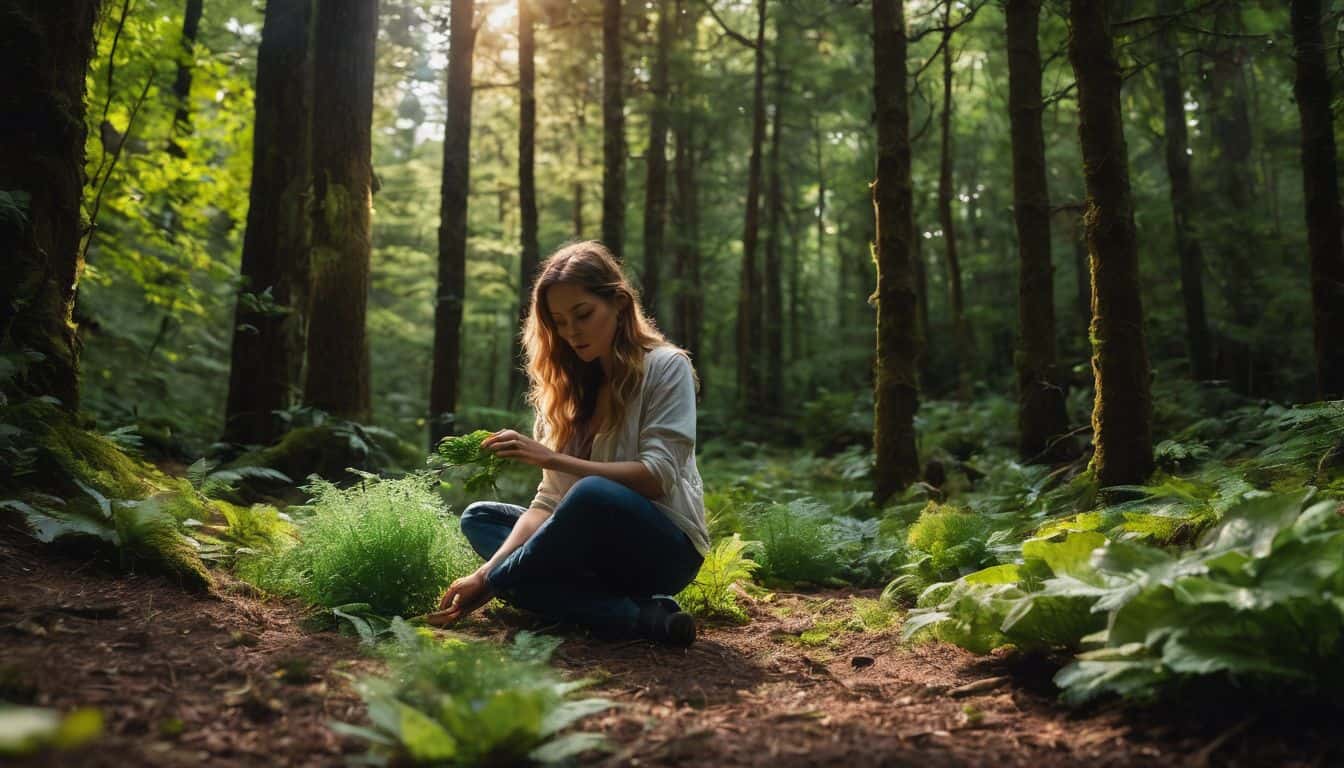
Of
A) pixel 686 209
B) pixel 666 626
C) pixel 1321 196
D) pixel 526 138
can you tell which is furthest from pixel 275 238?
pixel 686 209

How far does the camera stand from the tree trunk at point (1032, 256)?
799 centimetres

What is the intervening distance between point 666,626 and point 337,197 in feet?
18.2

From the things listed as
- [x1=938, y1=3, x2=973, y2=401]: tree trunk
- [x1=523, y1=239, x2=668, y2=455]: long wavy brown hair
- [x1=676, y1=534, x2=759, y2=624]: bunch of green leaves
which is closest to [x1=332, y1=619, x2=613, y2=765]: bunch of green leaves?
[x1=523, y1=239, x2=668, y2=455]: long wavy brown hair

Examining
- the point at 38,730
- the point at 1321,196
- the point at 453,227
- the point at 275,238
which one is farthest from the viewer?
the point at 453,227

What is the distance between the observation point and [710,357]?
28.4 metres

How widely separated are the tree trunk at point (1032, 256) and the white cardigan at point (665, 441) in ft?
17.9

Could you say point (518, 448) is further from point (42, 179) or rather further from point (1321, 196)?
point (1321, 196)

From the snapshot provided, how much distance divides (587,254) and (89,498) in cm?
242

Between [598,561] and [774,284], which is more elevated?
[774,284]

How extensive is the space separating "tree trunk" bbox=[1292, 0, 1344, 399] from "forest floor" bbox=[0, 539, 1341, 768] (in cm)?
482

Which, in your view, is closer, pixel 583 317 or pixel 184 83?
pixel 583 317

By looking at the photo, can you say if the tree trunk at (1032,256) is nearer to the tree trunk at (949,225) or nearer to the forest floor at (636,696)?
the forest floor at (636,696)

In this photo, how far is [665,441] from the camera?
3.50 m

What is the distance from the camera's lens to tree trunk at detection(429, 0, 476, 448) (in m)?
11.0
